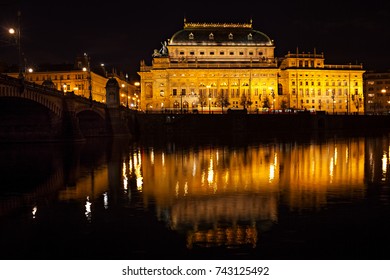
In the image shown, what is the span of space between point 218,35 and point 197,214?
7004 inches

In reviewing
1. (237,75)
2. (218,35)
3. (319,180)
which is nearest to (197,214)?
(319,180)

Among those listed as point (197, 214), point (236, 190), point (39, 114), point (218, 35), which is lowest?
point (197, 214)

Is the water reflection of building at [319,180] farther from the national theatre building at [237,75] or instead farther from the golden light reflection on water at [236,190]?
the national theatre building at [237,75]

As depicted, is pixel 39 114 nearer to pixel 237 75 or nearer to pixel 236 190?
pixel 236 190

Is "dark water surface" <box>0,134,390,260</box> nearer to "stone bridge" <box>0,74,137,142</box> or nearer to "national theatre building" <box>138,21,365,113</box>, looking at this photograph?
"stone bridge" <box>0,74,137,142</box>

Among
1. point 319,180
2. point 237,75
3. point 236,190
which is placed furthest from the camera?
point 237,75

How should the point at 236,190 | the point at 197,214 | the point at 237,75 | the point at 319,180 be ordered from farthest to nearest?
the point at 237,75
the point at 319,180
the point at 236,190
the point at 197,214

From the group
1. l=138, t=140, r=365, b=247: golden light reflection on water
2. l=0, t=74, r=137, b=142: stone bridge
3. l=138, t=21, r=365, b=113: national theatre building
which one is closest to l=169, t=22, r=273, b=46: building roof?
l=138, t=21, r=365, b=113: national theatre building

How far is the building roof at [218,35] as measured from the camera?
19088 centimetres

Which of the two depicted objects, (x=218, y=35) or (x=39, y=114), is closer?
(x=39, y=114)

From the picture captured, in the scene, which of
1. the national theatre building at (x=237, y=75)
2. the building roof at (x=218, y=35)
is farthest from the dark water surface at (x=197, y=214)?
the building roof at (x=218, y=35)

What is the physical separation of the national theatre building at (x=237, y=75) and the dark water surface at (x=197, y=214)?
498 ft

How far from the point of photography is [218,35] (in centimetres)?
19300
